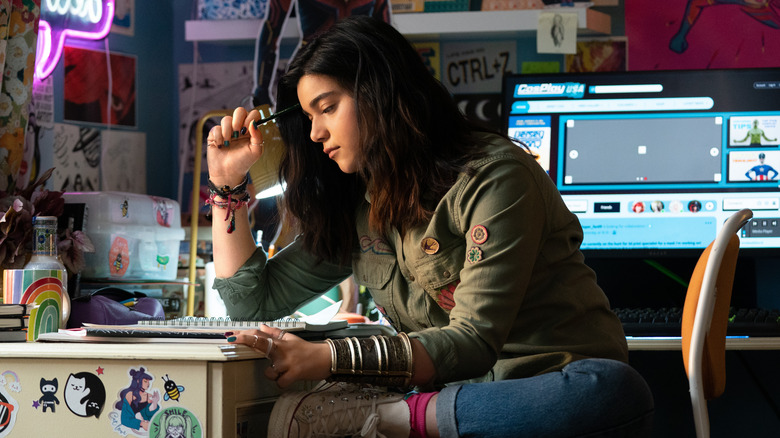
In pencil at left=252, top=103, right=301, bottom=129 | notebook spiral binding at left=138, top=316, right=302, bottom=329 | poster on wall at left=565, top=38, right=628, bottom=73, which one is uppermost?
poster on wall at left=565, top=38, right=628, bottom=73

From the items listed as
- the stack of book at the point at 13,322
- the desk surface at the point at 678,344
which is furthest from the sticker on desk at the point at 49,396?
the desk surface at the point at 678,344

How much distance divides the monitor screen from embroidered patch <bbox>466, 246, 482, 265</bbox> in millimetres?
901

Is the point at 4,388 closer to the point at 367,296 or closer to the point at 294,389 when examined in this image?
the point at 294,389

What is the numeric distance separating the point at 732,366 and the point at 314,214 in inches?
47.3

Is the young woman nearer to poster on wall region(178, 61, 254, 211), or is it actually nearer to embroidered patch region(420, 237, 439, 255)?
embroidered patch region(420, 237, 439, 255)

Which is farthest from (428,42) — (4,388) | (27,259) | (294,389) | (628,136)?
(4,388)

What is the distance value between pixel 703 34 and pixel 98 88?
1595 millimetres

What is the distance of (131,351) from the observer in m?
0.99

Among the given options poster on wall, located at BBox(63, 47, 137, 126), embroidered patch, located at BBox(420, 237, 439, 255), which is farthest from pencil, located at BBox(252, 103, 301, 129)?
poster on wall, located at BBox(63, 47, 137, 126)

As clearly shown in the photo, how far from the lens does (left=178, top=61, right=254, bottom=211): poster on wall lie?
2.54m

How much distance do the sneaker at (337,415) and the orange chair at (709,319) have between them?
47 centimetres

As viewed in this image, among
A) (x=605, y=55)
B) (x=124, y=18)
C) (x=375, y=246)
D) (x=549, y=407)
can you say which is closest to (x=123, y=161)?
(x=124, y=18)

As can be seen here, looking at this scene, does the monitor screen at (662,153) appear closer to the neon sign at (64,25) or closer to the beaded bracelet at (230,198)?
the beaded bracelet at (230,198)

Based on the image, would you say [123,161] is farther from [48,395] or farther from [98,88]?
[48,395]
